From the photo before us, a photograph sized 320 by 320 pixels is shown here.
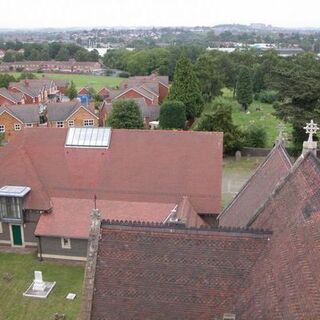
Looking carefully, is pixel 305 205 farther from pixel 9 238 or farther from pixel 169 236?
pixel 9 238

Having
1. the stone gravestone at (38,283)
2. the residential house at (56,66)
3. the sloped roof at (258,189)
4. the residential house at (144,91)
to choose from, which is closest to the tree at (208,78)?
the residential house at (144,91)

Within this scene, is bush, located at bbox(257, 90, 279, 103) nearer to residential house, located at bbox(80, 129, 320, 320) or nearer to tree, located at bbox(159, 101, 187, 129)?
tree, located at bbox(159, 101, 187, 129)

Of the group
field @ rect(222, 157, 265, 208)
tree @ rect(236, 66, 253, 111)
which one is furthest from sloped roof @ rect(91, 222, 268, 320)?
tree @ rect(236, 66, 253, 111)

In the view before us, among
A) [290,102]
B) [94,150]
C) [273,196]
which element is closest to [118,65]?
[290,102]

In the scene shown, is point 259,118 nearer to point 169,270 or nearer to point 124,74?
point 169,270

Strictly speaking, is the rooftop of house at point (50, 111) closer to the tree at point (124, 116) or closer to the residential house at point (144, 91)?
the tree at point (124, 116)

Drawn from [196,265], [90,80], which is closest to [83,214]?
[196,265]
